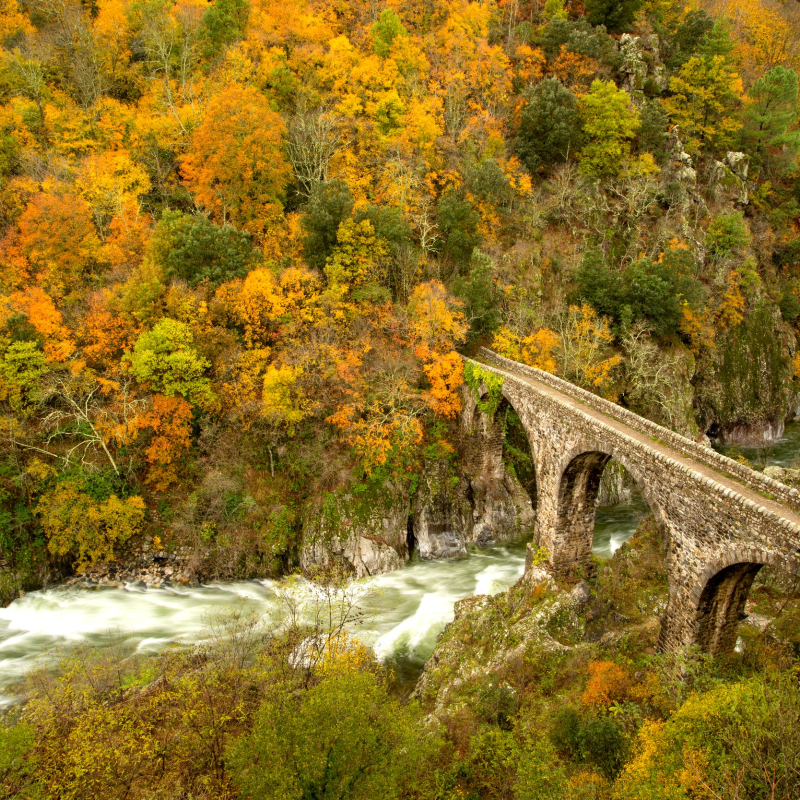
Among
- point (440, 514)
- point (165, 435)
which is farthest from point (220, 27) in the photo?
point (440, 514)

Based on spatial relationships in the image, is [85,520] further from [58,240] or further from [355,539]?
[58,240]

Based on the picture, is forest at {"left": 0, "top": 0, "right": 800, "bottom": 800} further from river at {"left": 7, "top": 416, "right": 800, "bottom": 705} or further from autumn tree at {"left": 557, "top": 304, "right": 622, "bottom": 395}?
river at {"left": 7, "top": 416, "right": 800, "bottom": 705}

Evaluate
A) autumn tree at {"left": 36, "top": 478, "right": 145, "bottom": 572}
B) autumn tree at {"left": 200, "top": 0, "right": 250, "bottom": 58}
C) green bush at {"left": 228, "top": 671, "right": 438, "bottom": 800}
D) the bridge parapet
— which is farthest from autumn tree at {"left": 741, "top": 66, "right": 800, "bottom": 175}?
autumn tree at {"left": 36, "top": 478, "right": 145, "bottom": 572}

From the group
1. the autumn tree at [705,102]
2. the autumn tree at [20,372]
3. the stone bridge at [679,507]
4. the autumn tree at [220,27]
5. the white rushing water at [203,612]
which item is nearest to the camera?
the stone bridge at [679,507]

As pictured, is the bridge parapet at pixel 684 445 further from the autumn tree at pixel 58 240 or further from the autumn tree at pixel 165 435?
the autumn tree at pixel 58 240

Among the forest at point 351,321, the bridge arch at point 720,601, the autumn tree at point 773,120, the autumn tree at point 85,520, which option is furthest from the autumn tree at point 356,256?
the autumn tree at point 773,120

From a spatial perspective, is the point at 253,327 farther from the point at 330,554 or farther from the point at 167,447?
the point at 330,554
